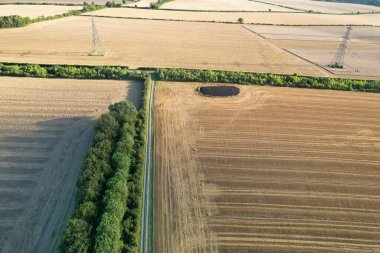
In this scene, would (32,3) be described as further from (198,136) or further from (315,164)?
(315,164)

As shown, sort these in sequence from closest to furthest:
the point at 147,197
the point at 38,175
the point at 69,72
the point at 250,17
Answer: the point at 147,197 < the point at 38,175 < the point at 69,72 < the point at 250,17

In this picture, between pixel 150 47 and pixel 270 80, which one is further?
pixel 150 47

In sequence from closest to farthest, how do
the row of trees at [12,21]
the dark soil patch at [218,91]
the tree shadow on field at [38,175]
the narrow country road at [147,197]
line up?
the narrow country road at [147,197] < the tree shadow on field at [38,175] < the dark soil patch at [218,91] < the row of trees at [12,21]

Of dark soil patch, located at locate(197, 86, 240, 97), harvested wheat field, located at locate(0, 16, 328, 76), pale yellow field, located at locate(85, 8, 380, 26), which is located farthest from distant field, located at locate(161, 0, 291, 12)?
dark soil patch, located at locate(197, 86, 240, 97)

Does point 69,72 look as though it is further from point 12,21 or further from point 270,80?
point 12,21

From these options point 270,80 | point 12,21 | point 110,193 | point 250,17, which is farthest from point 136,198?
point 250,17

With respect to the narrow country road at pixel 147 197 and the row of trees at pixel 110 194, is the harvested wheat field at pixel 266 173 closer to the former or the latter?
the narrow country road at pixel 147 197

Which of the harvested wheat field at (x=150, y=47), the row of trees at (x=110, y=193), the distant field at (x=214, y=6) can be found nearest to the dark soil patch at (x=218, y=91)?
the harvested wheat field at (x=150, y=47)

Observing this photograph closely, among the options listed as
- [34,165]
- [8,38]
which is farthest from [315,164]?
[8,38]
